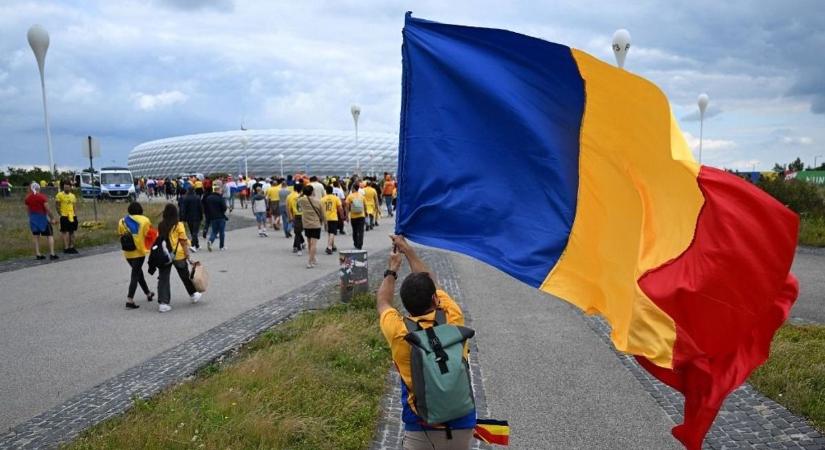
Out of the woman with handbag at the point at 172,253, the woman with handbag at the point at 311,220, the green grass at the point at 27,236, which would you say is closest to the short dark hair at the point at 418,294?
the woman with handbag at the point at 172,253

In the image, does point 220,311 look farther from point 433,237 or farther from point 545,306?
point 433,237

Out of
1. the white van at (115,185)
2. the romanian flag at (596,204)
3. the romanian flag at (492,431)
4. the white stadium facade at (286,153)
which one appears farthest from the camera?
the white stadium facade at (286,153)

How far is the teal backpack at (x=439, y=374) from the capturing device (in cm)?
314

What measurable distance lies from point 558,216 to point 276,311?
648cm

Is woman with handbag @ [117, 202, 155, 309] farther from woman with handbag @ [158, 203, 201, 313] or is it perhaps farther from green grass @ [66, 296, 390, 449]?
green grass @ [66, 296, 390, 449]

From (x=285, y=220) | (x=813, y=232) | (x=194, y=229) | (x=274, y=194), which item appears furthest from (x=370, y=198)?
(x=813, y=232)

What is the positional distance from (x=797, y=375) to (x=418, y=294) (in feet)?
17.0

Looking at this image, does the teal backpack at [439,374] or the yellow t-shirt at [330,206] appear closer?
the teal backpack at [439,374]

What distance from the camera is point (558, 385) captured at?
21.7ft

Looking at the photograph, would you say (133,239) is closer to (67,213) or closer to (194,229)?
(67,213)

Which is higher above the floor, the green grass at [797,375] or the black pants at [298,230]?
the black pants at [298,230]

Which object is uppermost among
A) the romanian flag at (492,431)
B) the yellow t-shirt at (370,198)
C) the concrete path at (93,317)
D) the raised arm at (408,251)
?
the raised arm at (408,251)

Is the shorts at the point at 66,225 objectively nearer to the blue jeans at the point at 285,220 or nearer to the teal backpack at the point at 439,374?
the blue jeans at the point at 285,220

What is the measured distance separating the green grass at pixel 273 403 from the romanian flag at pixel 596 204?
2.06 meters
